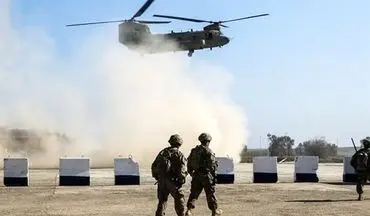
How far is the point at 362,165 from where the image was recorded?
18.3 m

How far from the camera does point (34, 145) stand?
54969 millimetres

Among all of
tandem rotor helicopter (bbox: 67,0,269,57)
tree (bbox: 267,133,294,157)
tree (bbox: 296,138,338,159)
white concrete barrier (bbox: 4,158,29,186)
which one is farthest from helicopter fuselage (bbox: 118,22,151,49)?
tree (bbox: 267,133,294,157)

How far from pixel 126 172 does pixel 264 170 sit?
17.1 feet

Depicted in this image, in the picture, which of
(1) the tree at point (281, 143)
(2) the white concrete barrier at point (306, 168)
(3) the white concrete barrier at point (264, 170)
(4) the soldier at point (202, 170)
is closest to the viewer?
(4) the soldier at point (202, 170)

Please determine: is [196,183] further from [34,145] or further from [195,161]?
[34,145]

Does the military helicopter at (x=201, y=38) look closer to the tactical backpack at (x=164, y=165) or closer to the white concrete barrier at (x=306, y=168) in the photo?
the white concrete barrier at (x=306, y=168)

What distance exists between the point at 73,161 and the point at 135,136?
3013cm

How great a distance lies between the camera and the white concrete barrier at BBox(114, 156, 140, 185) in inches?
924

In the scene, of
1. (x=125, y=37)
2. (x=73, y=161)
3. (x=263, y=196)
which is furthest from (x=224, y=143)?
(x=263, y=196)

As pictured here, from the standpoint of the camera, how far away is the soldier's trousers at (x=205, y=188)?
44.5 ft

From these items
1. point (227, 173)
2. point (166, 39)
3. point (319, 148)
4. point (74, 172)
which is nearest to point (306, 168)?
point (227, 173)

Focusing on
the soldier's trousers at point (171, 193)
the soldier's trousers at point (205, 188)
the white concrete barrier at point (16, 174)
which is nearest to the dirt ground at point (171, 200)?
the white concrete barrier at point (16, 174)

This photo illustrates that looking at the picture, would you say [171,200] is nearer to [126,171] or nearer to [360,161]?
[126,171]

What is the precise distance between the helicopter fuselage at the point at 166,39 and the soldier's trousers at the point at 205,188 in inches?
1020
